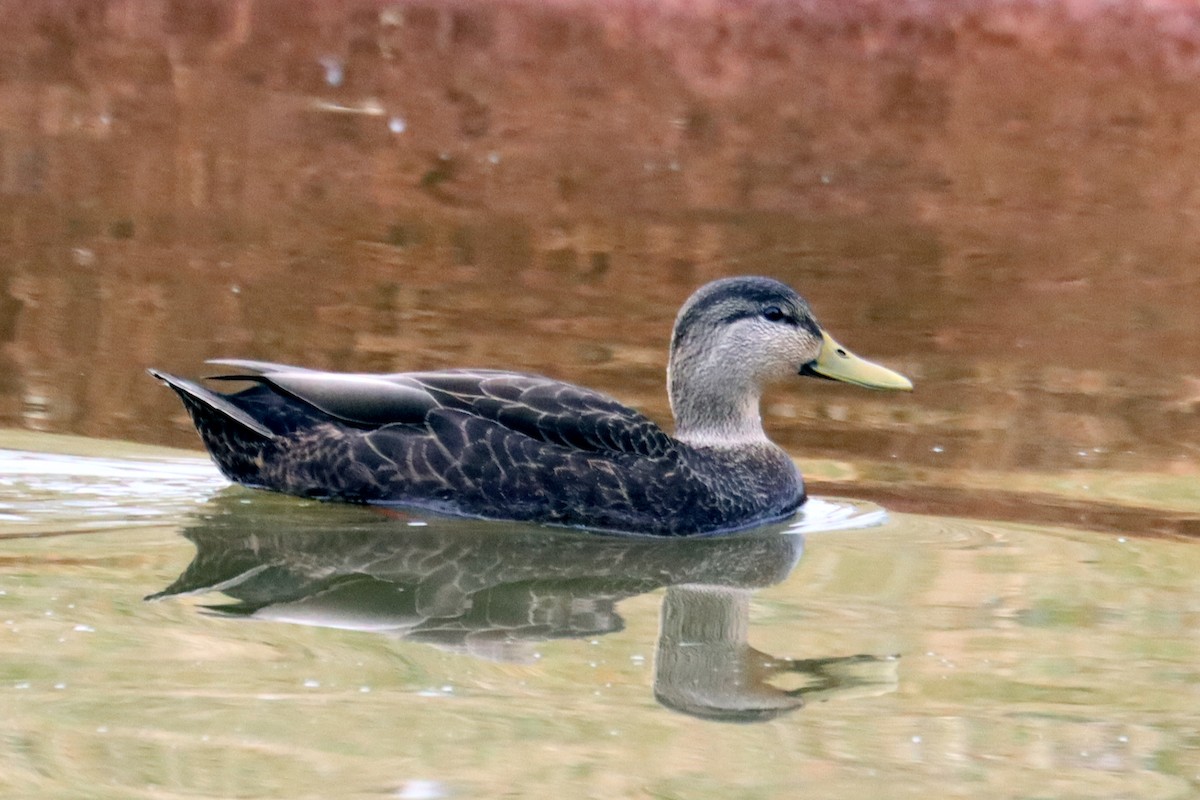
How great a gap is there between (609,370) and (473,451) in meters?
2.02

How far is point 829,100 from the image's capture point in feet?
48.5

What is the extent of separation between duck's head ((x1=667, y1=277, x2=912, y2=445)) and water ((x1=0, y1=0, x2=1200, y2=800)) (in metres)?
0.44

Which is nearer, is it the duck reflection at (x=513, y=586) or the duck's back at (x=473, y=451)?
the duck reflection at (x=513, y=586)

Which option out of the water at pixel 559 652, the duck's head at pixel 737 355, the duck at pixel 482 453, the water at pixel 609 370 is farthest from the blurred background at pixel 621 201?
the water at pixel 559 652

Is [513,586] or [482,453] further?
[482,453]

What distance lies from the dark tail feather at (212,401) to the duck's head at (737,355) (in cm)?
145

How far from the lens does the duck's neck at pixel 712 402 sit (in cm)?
695

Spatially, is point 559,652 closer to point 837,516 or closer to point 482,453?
point 482,453

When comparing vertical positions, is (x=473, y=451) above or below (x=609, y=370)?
below

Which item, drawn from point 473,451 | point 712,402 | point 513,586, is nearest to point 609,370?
point 712,402

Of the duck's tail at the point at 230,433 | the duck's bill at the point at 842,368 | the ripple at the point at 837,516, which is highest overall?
the duck's bill at the point at 842,368

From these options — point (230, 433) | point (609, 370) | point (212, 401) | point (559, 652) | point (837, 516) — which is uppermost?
point (609, 370)

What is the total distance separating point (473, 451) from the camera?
258 inches

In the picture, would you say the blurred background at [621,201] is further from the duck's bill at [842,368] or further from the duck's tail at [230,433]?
the duck's tail at [230,433]
